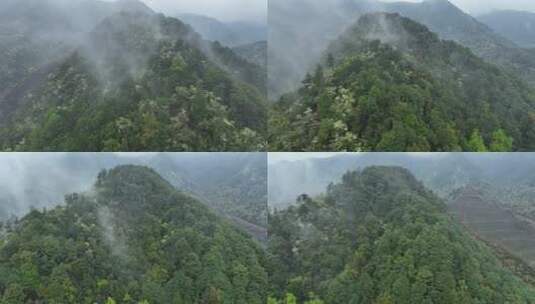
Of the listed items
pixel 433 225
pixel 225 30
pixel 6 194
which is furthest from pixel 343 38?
pixel 6 194

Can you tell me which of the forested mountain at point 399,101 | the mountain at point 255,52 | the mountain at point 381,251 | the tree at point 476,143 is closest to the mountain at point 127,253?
the mountain at point 381,251

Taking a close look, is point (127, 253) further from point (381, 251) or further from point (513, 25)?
point (513, 25)

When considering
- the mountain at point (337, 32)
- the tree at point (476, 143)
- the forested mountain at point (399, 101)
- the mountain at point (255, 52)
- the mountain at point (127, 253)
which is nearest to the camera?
Result: the forested mountain at point (399, 101)

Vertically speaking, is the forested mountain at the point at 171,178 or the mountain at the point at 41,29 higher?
the mountain at the point at 41,29

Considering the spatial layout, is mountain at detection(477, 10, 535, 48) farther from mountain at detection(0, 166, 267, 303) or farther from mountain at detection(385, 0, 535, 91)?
mountain at detection(0, 166, 267, 303)

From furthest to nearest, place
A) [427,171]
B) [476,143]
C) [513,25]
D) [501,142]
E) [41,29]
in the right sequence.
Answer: [41,29] → [513,25] → [427,171] → [501,142] → [476,143]

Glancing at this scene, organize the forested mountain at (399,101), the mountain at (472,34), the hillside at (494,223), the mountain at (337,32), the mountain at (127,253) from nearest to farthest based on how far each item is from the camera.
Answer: the forested mountain at (399,101) < the mountain at (127,253) < the mountain at (337,32) < the hillside at (494,223) < the mountain at (472,34)

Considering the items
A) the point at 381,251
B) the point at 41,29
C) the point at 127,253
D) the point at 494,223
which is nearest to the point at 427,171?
the point at 381,251

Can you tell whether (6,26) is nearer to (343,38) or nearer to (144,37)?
(144,37)

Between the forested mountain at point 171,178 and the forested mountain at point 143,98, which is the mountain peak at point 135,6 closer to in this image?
the forested mountain at point 143,98
